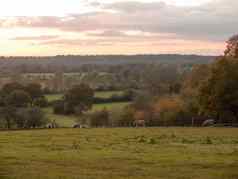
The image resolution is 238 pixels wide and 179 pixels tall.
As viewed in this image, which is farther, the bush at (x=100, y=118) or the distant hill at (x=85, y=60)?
the distant hill at (x=85, y=60)

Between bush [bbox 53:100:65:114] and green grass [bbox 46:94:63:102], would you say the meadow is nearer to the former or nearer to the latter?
green grass [bbox 46:94:63:102]

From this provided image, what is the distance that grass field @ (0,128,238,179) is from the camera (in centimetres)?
1692

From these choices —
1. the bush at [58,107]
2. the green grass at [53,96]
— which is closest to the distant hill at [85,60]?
the green grass at [53,96]

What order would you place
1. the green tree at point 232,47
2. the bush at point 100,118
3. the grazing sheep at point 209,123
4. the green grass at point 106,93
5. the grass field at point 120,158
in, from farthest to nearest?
the green grass at point 106,93
the bush at point 100,118
the green tree at point 232,47
the grazing sheep at point 209,123
the grass field at point 120,158

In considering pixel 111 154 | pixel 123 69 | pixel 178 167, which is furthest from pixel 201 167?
pixel 123 69

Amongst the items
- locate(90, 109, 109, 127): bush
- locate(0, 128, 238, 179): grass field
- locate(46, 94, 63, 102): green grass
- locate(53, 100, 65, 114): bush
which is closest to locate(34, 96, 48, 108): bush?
locate(53, 100, 65, 114): bush

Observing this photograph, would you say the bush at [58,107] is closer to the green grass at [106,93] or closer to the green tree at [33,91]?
the green tree at [33,91]

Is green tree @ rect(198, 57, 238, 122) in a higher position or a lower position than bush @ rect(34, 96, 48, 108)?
higher

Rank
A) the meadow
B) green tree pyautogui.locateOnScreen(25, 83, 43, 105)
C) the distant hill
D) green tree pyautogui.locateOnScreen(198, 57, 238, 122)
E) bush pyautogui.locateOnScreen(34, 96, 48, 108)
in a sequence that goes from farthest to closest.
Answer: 1. the distant hill
2. bush pyautogui.locateOnScreen(34, 96, 48, 108)
3. green tree pyautogui.locateOnScreen(25, 83, 43, 105)
4. the meadow
5. green tree pyautogui.locateOnScreen(198, 57, 238, 122)

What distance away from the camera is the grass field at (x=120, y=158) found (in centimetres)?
1692

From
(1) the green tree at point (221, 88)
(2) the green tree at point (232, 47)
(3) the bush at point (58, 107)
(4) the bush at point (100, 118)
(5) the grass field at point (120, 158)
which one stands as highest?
(2) the green tree at point (232, 47)

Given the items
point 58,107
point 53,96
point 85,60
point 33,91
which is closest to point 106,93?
point 53,96

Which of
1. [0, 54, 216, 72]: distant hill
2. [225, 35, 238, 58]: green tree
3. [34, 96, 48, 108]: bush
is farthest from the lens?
[0, 54, 216, 72]: distant hill

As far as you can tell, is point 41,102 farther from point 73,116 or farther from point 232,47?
point 232,47
